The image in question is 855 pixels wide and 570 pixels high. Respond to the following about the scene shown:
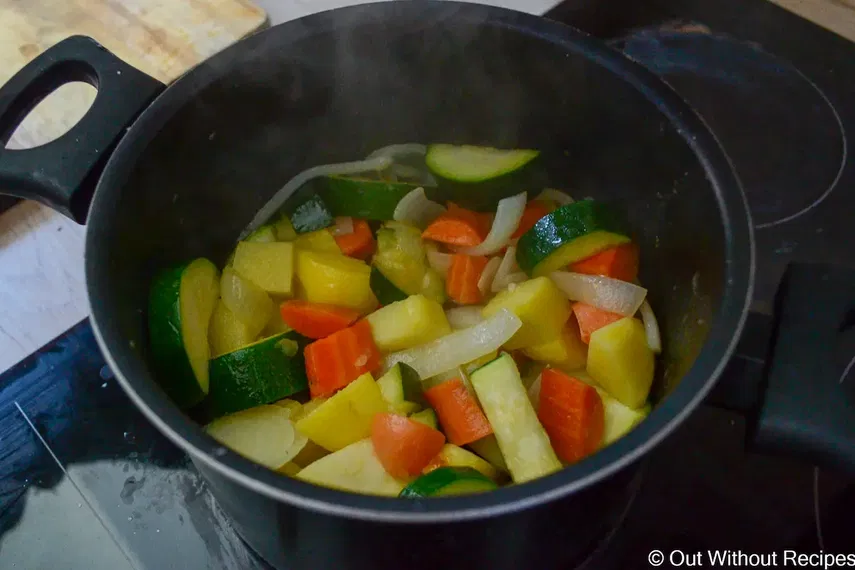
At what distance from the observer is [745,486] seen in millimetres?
989

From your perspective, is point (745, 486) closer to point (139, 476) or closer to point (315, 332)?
point (315, 332)

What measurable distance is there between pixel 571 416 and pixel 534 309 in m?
0.15

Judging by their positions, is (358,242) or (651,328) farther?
(358,242)

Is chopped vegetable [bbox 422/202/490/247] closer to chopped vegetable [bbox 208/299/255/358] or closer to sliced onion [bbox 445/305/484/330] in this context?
sliced onion [bbox 445/305/484/330]

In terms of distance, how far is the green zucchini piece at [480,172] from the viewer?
107cm

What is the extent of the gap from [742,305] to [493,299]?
364 mm

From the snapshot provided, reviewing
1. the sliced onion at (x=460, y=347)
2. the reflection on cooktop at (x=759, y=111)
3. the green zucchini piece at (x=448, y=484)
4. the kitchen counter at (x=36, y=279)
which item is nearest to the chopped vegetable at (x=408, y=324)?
the sliced onion at (x=460, y=347)

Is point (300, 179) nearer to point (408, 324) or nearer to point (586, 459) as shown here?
point (408, 324)

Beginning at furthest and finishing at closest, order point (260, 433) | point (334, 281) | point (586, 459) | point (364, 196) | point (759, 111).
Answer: point (759, 111), point (364, 196), point (334, 281), point (260, 433), point (586, 459)

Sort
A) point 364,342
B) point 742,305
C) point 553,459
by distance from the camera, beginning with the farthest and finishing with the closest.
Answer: point 364,342
point 553,459
point 742,305

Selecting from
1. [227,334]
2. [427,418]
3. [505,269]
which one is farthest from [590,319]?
[227,334]

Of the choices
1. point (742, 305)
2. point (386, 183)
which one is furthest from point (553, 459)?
point (386, 183)

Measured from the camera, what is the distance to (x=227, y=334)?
951 mm

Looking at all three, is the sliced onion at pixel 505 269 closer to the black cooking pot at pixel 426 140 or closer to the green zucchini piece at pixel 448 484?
the black cooking pot at pixel 426 140
